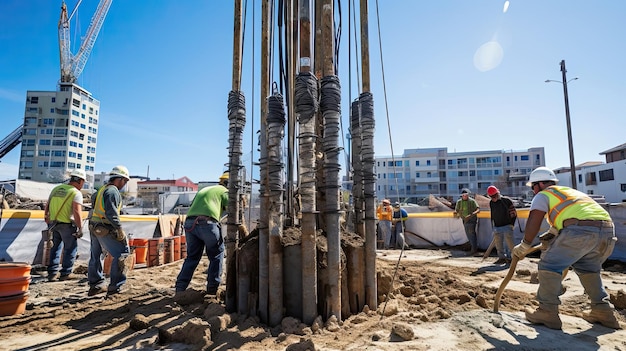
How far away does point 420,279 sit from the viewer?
15.9 feet

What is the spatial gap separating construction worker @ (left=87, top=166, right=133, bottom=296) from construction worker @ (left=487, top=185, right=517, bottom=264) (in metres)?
7.17

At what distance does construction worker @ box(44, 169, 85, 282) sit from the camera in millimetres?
6062

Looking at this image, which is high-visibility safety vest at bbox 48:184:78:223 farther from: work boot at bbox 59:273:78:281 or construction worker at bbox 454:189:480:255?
construction worker at bbox 454:189:480:255

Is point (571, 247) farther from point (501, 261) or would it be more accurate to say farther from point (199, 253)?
point (501, 261)

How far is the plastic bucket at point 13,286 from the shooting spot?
4.00 meters

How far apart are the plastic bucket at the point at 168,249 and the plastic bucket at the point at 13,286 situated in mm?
3745

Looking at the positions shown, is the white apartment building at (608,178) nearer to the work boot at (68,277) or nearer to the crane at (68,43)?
the work boot at (68,277)

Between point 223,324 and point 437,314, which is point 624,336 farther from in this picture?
point 223,324

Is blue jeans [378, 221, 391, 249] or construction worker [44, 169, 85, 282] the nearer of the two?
construction worker [44, 169, 85, 282]

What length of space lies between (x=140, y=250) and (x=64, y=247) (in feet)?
5.78

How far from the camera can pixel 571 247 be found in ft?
10.9

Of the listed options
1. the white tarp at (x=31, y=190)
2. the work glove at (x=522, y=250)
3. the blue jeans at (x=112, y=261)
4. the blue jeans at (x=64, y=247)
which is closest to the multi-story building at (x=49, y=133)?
the white tarp at (x=31, y=190)

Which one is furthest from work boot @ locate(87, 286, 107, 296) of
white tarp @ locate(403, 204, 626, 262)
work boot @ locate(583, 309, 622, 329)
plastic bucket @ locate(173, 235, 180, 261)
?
white tarp @ locate(403, 204, 626, 262)

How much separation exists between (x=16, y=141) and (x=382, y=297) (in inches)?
3053
